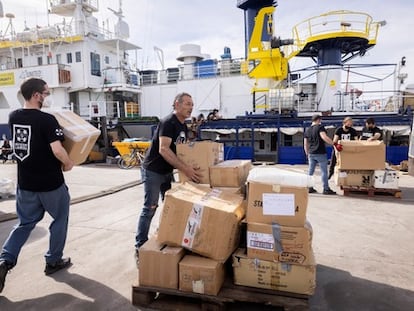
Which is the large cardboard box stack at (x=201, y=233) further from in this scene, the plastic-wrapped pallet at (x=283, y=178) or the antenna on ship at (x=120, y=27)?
the antenna on ship at (x=120, y=27)

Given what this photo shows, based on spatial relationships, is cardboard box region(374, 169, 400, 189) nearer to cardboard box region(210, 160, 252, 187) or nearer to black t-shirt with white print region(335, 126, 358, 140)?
black t-shirt with white print region(335, 126, 358, 140)

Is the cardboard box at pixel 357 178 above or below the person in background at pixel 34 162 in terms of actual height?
below

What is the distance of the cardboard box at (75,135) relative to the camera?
9.18ft

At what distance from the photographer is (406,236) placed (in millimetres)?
3904

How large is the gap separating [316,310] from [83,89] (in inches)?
701

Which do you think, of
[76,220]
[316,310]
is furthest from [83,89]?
[316,310]

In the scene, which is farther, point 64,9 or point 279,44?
point 64,9

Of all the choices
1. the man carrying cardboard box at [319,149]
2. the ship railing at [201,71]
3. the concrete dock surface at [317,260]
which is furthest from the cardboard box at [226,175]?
the ship railing at [201,71]

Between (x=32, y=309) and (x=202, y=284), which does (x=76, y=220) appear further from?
(x=202, y=284)

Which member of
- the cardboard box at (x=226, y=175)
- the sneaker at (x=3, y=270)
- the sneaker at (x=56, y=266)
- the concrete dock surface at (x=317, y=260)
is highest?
the cardboard box at (x=226, y=175)

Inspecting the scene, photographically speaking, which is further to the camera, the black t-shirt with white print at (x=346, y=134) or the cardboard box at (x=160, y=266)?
the black t-shirt with white print at (x=346, y=134)

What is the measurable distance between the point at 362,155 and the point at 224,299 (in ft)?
16.3

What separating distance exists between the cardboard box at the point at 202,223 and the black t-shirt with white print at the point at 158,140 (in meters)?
0.61

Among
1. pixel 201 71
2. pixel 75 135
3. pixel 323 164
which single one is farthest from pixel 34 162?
pixel 201 71
